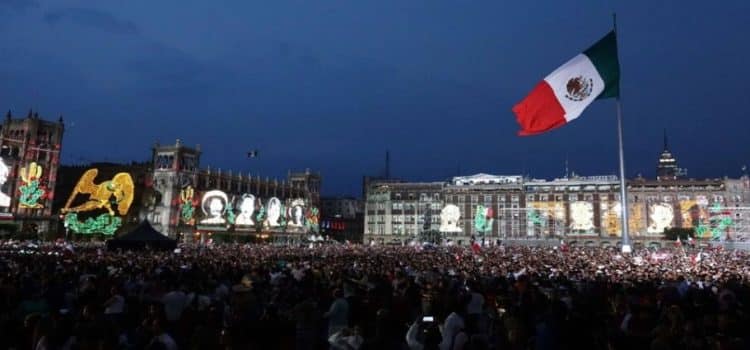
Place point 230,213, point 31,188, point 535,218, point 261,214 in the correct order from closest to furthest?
1. point 31,188
2. point 230,213
3. point 261,214
4. point 535,218

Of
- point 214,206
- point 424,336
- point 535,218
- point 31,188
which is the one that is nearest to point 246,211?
point 214,206

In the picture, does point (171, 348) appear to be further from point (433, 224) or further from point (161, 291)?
point (433, 224)

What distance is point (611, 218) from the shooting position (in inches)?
3875

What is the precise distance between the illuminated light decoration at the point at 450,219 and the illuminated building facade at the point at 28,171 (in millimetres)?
70738

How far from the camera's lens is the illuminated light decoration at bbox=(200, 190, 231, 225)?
76.7 meters

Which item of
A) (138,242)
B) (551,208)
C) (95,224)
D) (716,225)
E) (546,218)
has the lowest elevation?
(138,242)

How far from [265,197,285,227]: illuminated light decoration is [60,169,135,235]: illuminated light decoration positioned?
2635 centimetres

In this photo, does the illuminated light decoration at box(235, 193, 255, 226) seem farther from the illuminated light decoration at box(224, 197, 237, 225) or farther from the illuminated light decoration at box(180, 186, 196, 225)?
the illuminated light decoration at box(180, 186, 196, 225)

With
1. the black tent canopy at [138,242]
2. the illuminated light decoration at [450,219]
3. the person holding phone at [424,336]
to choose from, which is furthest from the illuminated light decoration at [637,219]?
the person holding phone at [424,336]

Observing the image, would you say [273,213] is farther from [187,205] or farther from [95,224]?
[95,224]

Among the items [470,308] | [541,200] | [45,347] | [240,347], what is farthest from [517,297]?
[541,200]

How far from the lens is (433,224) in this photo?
358 feet

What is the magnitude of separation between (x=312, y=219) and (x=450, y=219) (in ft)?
95.5

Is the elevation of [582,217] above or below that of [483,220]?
above
